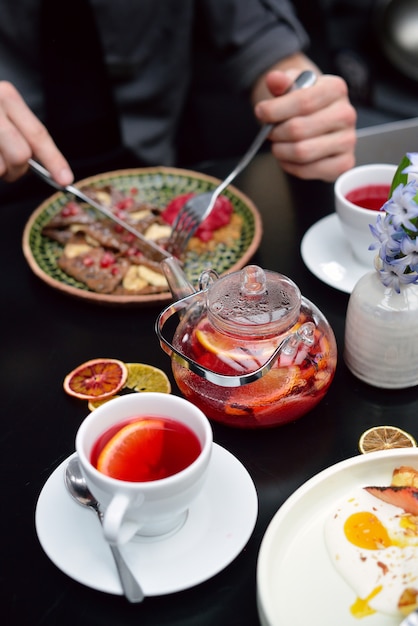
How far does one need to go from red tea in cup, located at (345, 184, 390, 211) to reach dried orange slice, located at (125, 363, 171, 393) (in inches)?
20.8

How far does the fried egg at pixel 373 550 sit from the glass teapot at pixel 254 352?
0.18m

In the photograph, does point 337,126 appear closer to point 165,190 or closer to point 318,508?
Result: point 165,190

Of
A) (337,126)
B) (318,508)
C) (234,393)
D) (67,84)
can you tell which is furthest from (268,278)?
(67,84)

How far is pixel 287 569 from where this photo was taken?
757mm

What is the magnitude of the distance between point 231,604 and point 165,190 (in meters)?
1.10

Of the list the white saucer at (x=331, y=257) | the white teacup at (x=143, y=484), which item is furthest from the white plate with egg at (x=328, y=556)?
the white saucer at (x=331, y=257)

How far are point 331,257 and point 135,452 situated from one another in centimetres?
67

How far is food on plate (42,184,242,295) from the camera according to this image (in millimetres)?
1333

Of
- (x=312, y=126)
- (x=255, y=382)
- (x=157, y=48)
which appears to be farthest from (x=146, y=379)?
(x=157, y=48)

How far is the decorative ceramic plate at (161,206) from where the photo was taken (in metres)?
1.29

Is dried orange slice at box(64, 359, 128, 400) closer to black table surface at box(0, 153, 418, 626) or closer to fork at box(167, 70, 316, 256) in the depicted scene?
black table surface at box(0, 153, 418, 626)

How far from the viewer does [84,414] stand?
105 cm

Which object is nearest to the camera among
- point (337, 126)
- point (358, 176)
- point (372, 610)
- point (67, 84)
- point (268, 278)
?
point (372, 610)

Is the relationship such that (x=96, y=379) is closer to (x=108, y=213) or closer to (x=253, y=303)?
(x=253, y=303)
